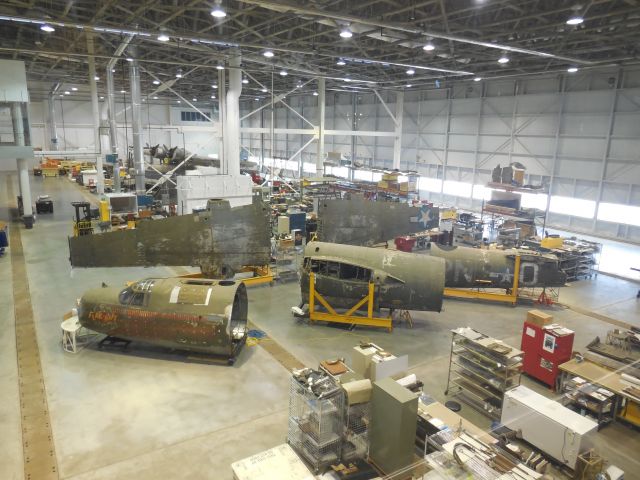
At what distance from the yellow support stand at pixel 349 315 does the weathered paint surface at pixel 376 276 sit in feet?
0.47

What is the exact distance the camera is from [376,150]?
3962 cm

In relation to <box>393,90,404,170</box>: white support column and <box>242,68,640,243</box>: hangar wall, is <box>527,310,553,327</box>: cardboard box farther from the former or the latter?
<box>393,90,404,170</box>: white support column

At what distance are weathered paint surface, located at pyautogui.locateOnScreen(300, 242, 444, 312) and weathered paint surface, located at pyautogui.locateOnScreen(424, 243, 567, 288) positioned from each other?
7.44 feet

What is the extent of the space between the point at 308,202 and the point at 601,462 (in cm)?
2109

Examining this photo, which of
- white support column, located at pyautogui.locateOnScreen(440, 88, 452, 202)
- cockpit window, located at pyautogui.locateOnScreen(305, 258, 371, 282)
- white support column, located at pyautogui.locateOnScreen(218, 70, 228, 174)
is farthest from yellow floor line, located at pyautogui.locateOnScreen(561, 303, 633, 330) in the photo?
white support column, located at pyautogui.locateOnScreen(440, 88, 452, 202)

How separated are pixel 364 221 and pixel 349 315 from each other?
5473 mm

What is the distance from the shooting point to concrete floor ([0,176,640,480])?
7.75 meters

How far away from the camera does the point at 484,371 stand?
9406mm

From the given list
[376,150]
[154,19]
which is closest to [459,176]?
[376,150]

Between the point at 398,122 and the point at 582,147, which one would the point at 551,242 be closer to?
the point at 582,147

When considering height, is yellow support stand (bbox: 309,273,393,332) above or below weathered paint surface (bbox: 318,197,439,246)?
below

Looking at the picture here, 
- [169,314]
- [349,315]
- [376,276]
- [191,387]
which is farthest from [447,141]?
[191,387]

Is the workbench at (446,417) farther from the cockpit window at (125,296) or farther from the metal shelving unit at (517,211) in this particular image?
the metal shelving unit at (517,211)

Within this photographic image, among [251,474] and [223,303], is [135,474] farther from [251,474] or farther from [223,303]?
[223,303]
